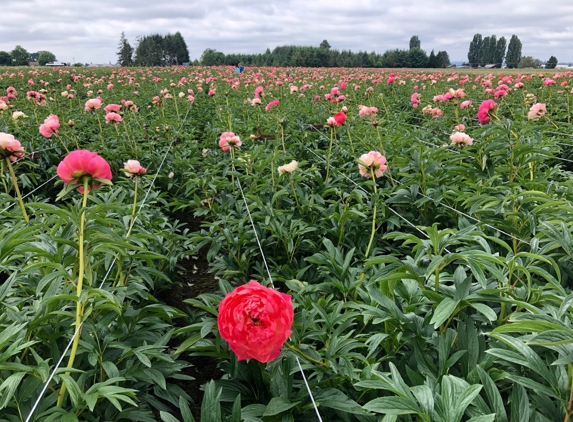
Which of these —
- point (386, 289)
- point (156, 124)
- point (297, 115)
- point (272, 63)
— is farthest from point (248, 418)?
point (272, 63)

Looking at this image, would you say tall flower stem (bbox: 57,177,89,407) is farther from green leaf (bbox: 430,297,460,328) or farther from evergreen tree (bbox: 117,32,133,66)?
evergreen tree (bbox: 117,32,133,66)

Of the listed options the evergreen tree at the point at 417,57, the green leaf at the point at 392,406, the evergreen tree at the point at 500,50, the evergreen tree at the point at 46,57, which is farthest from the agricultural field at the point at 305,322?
the evergreen tree at the point at 500,50

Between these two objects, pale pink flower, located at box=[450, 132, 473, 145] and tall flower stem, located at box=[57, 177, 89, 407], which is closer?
tall flower stem, located at box=[57, 177, 89, 407]

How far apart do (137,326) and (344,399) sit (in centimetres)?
78

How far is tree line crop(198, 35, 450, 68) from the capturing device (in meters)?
28.9

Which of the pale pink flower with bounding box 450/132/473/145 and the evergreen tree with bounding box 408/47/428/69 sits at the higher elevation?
the evergreen tree with bounding box 408/47/428/69

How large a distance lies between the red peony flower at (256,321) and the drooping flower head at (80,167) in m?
0.57

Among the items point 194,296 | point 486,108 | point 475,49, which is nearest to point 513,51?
point 475,49

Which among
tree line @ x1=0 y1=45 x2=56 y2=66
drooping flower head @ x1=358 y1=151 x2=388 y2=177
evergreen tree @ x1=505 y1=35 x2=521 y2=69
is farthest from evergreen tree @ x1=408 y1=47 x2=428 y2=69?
drooping flower head @ x1=358 y1=151 x2=388 y2=177

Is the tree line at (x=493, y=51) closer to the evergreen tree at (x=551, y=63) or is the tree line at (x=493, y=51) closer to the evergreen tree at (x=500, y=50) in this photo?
the evergreen tree at (x=500, y=50)

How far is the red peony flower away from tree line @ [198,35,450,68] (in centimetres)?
2846

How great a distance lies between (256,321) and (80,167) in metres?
0.69

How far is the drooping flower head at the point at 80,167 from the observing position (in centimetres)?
114

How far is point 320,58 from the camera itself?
29.8 meters
